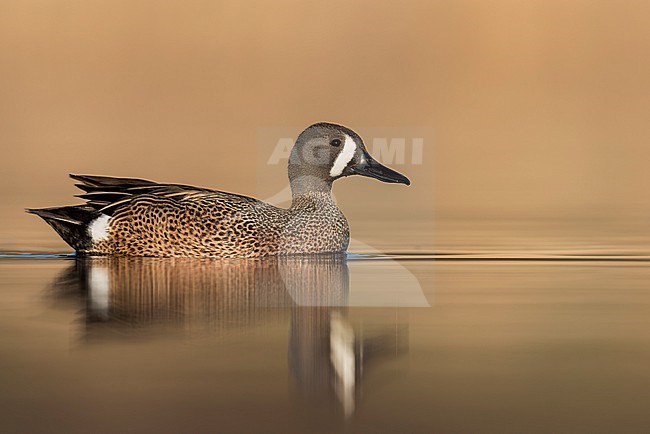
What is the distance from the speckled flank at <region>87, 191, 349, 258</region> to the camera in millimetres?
8836

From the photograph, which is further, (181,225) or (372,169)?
(372,169)

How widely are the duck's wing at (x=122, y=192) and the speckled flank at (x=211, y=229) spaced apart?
0.02 metres

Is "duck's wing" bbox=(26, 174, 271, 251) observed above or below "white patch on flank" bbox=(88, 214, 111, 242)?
above

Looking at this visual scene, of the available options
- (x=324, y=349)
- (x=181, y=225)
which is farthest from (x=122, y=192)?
(x=324, y=349)

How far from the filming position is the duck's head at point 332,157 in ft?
31.0

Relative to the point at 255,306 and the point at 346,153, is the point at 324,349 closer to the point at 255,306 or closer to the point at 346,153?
the point at 255,306

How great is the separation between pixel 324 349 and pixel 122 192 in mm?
4202

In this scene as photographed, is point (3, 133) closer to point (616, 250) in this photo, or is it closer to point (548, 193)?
point (548, 193)

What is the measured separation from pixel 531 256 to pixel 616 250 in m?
0.60

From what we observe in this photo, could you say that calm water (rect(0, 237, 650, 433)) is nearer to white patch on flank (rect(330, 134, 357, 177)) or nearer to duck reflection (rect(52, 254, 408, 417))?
duck reflection (rect(52, 254, 408, 417))

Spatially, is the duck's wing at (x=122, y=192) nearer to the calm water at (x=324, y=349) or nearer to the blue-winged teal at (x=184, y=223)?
the blue-winged teal at (x=184, y=223)

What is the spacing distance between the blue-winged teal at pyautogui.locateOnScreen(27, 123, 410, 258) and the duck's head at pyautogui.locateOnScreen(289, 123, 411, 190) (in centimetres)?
29

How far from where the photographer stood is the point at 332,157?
31.1 ft

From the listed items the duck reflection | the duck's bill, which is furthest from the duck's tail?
the duck's bill
